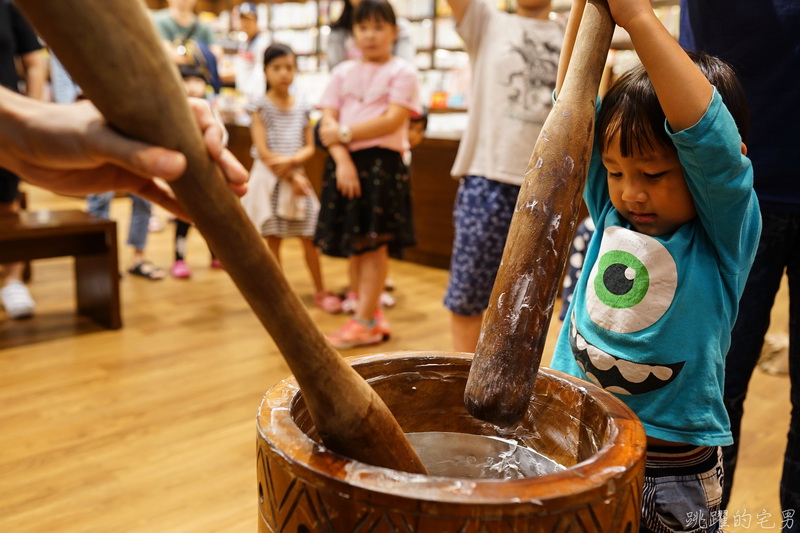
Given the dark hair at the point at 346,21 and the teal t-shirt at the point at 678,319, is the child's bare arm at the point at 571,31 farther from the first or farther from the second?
the dark hair at the point at 346,21

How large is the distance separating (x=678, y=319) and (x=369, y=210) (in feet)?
6.95

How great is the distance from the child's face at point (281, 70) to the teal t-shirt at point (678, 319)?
2705 mm

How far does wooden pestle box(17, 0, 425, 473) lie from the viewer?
48 cm

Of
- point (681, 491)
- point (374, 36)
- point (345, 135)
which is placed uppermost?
point (374, 36)

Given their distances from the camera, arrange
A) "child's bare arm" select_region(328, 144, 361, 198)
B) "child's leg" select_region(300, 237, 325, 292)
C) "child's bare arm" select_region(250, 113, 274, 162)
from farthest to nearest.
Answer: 1. "child's leg" select_region(300, 237, 325, 292)
2. "child's bare arm" select_region(250, 113, 274, 162)
3. "child's bare arm" select_region(328, 144, 361, 198)

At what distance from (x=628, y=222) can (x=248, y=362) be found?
1962 millimetres

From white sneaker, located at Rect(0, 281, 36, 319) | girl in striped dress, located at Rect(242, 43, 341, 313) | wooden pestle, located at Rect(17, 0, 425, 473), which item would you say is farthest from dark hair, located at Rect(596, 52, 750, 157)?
white sneaker, located at Rect(0, 281, 36, 319)

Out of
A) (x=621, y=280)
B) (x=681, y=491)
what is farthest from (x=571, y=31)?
(x=681, y=491)

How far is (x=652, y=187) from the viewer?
1.01 meters

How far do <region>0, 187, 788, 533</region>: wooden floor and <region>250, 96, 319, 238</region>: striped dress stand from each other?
1.35 ft

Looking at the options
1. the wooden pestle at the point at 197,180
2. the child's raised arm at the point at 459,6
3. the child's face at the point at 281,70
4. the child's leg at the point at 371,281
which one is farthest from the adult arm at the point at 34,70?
the wooden pestle at the point at 197,180

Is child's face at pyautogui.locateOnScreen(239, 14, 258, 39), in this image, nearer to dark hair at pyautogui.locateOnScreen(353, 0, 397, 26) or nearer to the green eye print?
dark hair at pyautogui.locateOnScreen(353, 0, 397, 26)

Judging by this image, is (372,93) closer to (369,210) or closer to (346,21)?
(369,210)

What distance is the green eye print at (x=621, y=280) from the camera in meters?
1.03
